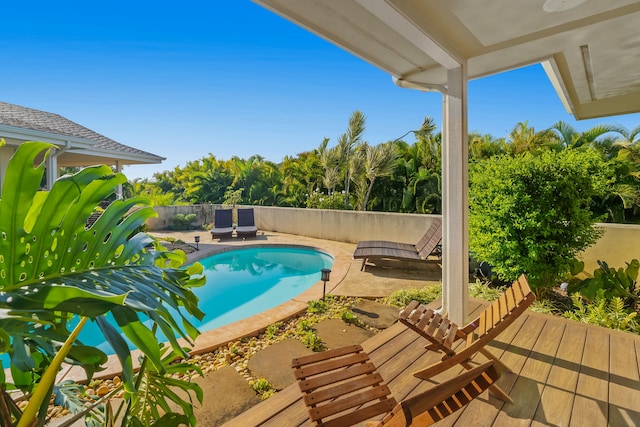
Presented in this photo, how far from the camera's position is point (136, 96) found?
25.7m

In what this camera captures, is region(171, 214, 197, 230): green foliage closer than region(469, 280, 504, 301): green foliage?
No

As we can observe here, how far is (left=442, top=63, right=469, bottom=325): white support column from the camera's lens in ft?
12.4

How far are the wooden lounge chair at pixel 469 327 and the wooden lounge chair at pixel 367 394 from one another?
725 millimetres

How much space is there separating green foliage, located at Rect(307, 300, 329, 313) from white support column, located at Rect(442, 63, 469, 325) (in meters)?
2.14

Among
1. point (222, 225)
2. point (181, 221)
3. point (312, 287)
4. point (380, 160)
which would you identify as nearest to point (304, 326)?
point (312, 287)

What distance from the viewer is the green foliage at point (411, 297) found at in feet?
18.4

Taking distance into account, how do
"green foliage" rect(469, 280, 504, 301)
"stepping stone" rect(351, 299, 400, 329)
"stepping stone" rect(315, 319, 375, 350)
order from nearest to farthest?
"stepping stone" rect(315, 319, 375, 350), "stepping stone" rect(351, 299, 400, 329), "green foliage" rect(469, 280, 504, 301)

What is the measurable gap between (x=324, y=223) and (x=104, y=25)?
15.1 m

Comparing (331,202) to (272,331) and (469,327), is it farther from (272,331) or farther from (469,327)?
(469,327)

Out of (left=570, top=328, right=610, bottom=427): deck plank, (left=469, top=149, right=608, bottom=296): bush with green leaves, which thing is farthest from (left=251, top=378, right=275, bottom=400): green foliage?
(left=469, top=149, right=608, bottom=296): bush with green leaves

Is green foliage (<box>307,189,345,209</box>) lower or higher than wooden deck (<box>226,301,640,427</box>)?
higher

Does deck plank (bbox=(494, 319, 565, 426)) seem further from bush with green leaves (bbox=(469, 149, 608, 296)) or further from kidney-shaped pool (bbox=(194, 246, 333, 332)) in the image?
kidney-shaped pool (bbox=(194, 246, 333, 332))

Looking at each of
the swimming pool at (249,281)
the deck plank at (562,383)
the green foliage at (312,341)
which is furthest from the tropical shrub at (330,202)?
the deck plank at (562,383)

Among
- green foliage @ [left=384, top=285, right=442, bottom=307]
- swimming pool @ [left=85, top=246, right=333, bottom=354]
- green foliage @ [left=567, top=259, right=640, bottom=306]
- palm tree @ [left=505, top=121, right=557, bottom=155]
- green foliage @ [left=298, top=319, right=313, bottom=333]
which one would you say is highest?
palm tree @ [left=505, top=121, right=557, bottom=155]
